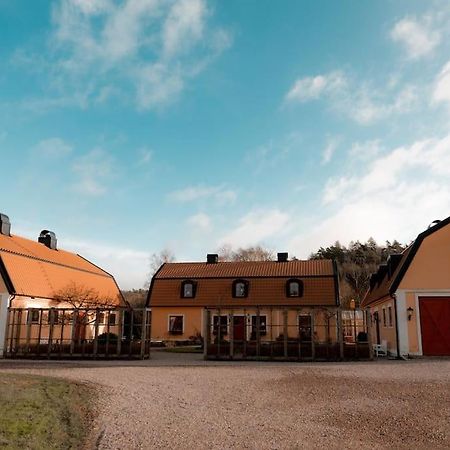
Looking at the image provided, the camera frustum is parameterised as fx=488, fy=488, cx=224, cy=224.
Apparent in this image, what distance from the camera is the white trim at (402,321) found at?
2180cm

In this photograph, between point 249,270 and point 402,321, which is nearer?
point 402,321

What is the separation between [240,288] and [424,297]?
1447 centimetres

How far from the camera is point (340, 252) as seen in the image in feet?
252

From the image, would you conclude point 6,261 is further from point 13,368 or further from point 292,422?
point 292,422

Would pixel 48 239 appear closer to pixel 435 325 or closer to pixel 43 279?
pixel 43 279

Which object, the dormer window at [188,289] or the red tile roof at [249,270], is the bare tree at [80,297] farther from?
the dormer window at [188,289]

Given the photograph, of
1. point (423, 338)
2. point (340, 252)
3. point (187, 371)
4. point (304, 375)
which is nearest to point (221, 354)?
point (187, 371)

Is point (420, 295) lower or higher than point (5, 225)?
lower

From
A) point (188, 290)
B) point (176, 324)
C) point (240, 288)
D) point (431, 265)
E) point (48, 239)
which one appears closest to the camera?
point (431, 265)

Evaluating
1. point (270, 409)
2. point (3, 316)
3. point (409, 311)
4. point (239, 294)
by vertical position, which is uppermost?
point (239, 294)

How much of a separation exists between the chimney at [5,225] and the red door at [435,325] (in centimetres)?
2578

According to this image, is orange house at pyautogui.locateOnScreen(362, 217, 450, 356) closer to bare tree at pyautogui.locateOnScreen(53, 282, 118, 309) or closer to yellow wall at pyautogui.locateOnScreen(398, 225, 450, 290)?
yellow wall at pyautogui.locateOnScreen(398, 225, 450, 290)

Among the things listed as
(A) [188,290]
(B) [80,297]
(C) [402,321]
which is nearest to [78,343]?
(B) [80,297]

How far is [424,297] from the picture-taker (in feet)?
73.2
